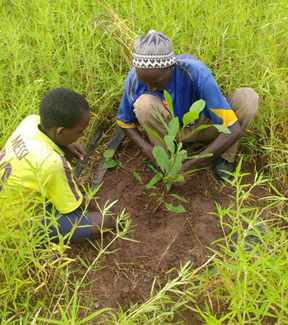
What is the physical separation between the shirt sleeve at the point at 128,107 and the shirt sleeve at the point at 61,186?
711mm

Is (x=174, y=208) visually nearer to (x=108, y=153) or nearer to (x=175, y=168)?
(x=175, y=168)

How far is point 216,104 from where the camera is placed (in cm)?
225

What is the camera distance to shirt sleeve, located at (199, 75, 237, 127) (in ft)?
7.31

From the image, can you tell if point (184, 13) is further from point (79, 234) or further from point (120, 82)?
point (79, 234)

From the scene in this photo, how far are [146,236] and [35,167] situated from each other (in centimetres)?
83

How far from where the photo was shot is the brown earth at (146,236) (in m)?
2.08

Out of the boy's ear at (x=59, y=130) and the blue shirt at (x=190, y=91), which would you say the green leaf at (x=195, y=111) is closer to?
the blue shirt at (x=190, y=91)

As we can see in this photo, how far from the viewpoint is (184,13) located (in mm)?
3088

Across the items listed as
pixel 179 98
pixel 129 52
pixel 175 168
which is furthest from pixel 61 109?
pixel 129 52


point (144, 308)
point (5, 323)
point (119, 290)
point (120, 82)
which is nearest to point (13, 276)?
point (5, 323)

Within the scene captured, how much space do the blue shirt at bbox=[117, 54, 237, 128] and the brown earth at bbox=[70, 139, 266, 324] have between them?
450mm

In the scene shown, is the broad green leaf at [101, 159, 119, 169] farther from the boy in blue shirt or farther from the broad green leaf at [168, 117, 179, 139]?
the broad green leaf at [168, 117, 179, 139]

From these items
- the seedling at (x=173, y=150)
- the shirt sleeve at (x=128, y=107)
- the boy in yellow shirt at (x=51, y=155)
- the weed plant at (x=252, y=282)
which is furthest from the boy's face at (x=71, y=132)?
the weed plant at (x=252, y=282)

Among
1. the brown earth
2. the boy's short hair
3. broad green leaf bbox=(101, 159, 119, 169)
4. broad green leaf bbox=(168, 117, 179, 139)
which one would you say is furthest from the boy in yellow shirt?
broad green leaf bbox=(101, 159, 119, 169)
